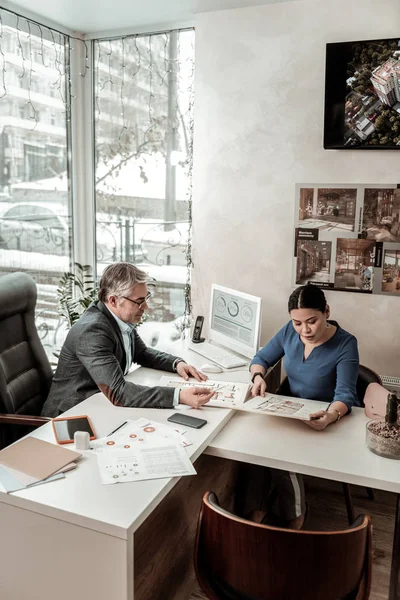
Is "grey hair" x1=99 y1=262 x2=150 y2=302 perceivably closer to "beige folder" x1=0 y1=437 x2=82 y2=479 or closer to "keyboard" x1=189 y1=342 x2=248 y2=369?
"keyboard" x1=189 y1=342 x2=248 y2=369

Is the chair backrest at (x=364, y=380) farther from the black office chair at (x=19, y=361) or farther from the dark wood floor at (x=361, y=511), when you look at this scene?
the black office chair at (x=19, y=361)

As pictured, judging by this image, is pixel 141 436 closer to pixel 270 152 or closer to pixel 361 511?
pixel 361 511

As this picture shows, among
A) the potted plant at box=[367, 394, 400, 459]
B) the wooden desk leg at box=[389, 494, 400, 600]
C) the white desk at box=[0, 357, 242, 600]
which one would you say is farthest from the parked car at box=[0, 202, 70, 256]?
the wooden desk leg at box=[389, 494, 400, 600]

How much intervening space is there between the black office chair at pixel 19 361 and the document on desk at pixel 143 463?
0.66m

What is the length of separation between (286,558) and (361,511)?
65.1 inches

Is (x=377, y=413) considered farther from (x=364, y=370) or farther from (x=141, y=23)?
(x=141, y=23)

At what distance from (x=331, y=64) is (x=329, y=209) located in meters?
0.79

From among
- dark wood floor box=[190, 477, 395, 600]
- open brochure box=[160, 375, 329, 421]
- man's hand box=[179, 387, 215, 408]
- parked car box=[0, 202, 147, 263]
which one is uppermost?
parked car box=[0, 202, 147, 263]

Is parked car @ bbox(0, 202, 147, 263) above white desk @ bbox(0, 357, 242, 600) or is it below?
above

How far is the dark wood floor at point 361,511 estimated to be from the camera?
2.47 m

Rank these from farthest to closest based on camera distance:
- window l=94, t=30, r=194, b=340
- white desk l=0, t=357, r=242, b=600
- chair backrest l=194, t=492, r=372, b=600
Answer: window l=94, t=30, r=194, b=340
white desk l=0, t=357, r=242, b=600
chair backrest l=194, t=492, r=372, b=600

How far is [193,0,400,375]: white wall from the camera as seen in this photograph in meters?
3.22

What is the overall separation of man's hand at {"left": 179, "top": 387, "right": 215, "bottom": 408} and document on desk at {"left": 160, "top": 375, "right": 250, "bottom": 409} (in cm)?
4

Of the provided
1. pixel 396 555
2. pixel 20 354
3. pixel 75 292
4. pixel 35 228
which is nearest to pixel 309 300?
pixel 396 555
